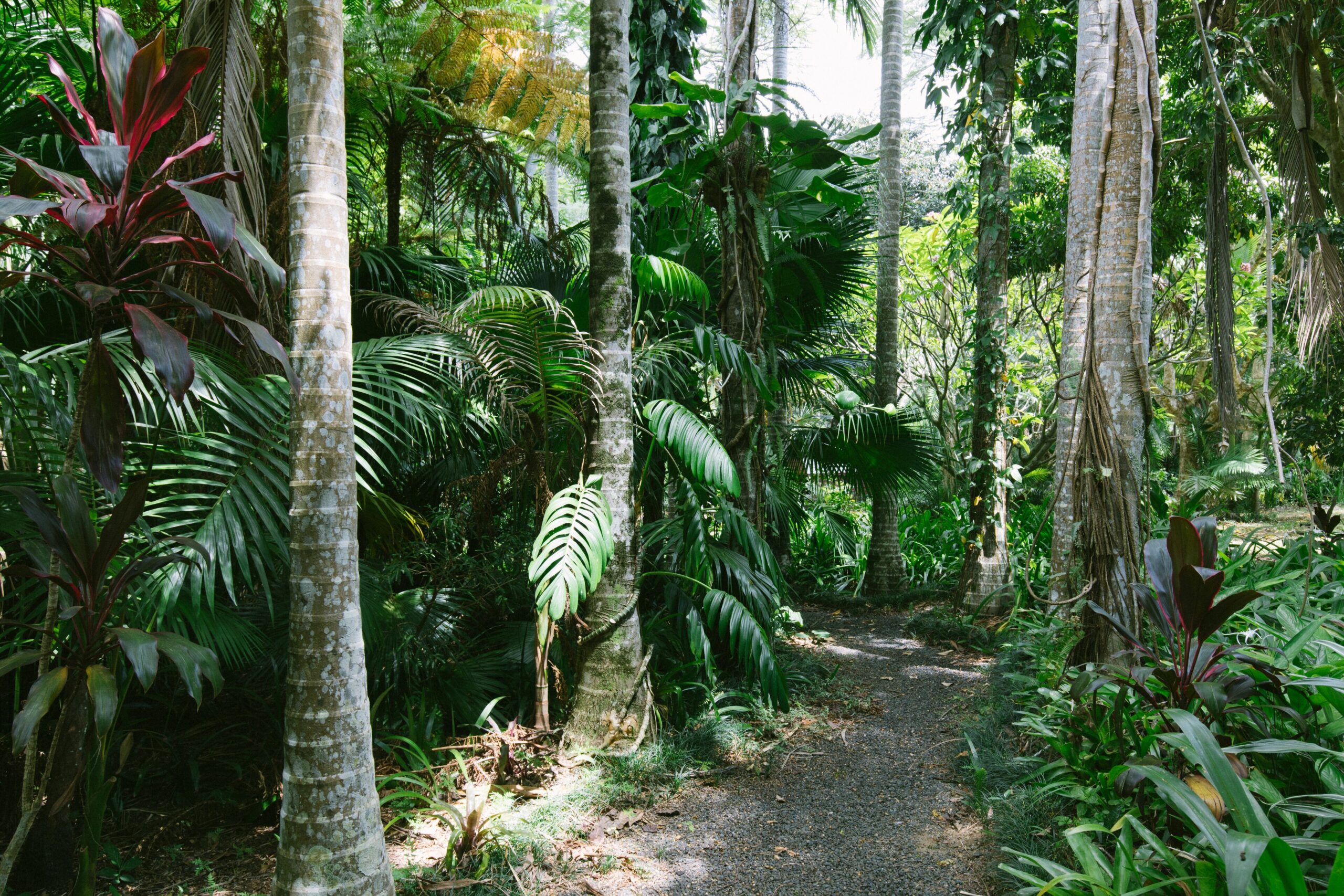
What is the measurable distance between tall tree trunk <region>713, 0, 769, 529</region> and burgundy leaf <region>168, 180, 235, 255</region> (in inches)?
129

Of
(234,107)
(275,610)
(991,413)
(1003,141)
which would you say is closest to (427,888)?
(275,610)

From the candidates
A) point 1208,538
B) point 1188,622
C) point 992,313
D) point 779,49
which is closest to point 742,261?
point 992,313

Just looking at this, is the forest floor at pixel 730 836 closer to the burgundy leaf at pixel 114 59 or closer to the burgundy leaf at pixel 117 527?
the burgundy leaf at pixel 117 527

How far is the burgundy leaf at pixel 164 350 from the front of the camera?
155 centimetres

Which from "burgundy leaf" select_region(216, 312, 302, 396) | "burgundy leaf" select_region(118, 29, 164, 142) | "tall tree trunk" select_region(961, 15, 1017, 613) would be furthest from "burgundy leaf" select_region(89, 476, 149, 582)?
"tall tree trunk" select_region(961, 15, 1017, 613)

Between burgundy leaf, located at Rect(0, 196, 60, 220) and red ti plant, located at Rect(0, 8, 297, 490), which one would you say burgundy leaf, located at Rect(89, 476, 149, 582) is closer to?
red ti plant, located at Rect(0, 8, 297, 490)

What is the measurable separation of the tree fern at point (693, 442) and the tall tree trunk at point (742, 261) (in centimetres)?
82

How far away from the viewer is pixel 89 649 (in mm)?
1846

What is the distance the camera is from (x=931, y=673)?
5.19 m

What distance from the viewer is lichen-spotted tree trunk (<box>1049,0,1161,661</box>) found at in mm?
3314

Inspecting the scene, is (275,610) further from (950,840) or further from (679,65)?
(679,65)

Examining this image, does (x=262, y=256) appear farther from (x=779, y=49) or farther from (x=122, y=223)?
(x=779, y=49)

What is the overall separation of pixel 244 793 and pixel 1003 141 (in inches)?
251

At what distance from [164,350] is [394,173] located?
402 cm
